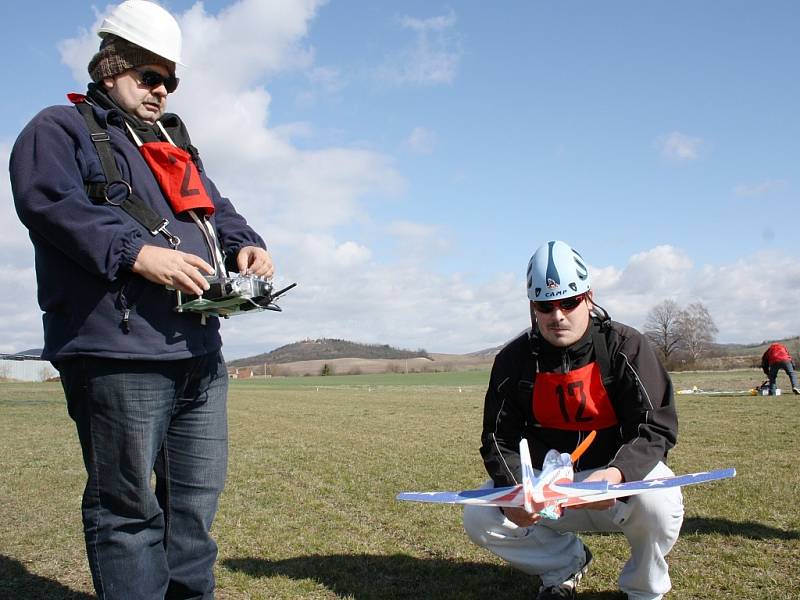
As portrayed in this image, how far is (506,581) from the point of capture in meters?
4.05

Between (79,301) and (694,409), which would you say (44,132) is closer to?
(79,301)

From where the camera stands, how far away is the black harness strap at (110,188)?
2.58m

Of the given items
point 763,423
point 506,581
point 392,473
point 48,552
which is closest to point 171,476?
point 506,581

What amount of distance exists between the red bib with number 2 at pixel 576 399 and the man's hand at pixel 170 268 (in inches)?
79.7

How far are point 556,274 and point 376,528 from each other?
2965 mm

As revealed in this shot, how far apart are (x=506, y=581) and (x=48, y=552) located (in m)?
3.27

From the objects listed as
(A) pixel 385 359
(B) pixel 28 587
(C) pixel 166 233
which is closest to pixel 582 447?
(C) pixel 166 233

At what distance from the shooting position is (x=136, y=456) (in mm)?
2549

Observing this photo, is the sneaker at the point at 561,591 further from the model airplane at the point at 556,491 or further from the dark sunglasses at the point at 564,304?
the dark sunglasses at the point at 564,304

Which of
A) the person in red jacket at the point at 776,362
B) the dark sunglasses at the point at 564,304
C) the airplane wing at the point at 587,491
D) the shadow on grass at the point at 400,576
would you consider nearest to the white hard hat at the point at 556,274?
the dark sunglasses at the point at 564,304

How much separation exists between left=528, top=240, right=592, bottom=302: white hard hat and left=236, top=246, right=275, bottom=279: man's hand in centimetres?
143

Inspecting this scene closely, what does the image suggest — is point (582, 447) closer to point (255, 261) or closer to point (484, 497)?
point (484, 497)

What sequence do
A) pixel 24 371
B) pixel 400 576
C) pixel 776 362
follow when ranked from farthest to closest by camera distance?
pixel 24 371
pixel 776 362
pixel 400 576

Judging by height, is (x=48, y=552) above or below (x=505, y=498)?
below
